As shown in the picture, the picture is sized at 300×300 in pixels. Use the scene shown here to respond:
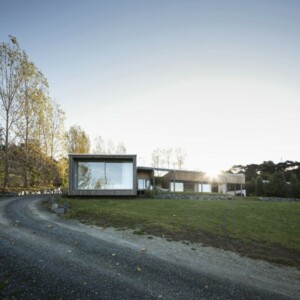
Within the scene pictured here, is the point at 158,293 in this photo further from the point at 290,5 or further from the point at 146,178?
the point at 146,178

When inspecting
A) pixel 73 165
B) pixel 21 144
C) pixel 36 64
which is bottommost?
pixel 73 165

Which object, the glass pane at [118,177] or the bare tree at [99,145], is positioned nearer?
the glass pane at [118,177]

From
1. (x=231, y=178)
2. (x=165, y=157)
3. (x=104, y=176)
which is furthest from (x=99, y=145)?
(x=231, y=178)

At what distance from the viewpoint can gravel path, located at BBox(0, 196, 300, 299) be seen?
3.51 meters

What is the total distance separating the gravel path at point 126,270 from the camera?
351cm

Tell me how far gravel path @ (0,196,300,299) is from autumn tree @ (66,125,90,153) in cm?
2871

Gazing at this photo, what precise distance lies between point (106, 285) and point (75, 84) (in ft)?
60.3

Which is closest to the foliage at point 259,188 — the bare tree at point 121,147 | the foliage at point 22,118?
the bare tree at point 121,147

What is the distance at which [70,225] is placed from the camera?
7.80 m

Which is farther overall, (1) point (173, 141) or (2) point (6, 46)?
(1) point (173, 141)

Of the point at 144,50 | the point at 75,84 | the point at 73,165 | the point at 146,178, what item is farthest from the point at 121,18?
the point at 146,178

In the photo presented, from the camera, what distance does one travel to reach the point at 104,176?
1703 cm

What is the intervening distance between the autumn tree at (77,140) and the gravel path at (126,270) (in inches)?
1130

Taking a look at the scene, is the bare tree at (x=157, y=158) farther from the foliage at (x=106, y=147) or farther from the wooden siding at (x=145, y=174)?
the wooden siding at (x=145, y=174)
